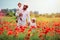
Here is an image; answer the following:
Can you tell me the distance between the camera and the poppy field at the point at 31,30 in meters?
2.19

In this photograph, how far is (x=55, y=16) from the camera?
2.29 meters

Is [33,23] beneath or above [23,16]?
beneath

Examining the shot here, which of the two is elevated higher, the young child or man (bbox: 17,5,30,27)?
man (bbox: 17,5,30,27)

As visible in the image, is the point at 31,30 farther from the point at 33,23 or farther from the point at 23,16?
the point at 23,16

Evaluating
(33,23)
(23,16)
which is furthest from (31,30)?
(23,16)

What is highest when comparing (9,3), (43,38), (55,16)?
(9,3)

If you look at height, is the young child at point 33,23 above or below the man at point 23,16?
below

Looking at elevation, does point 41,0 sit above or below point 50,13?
above

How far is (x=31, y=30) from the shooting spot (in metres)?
2.22

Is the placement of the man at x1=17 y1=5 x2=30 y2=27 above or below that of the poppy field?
above

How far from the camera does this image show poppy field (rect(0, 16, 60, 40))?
2.19 metres

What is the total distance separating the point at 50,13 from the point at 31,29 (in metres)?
0.38

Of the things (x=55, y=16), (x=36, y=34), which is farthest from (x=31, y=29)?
(x=55, y=16)

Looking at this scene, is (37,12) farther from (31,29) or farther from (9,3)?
(9,3)
